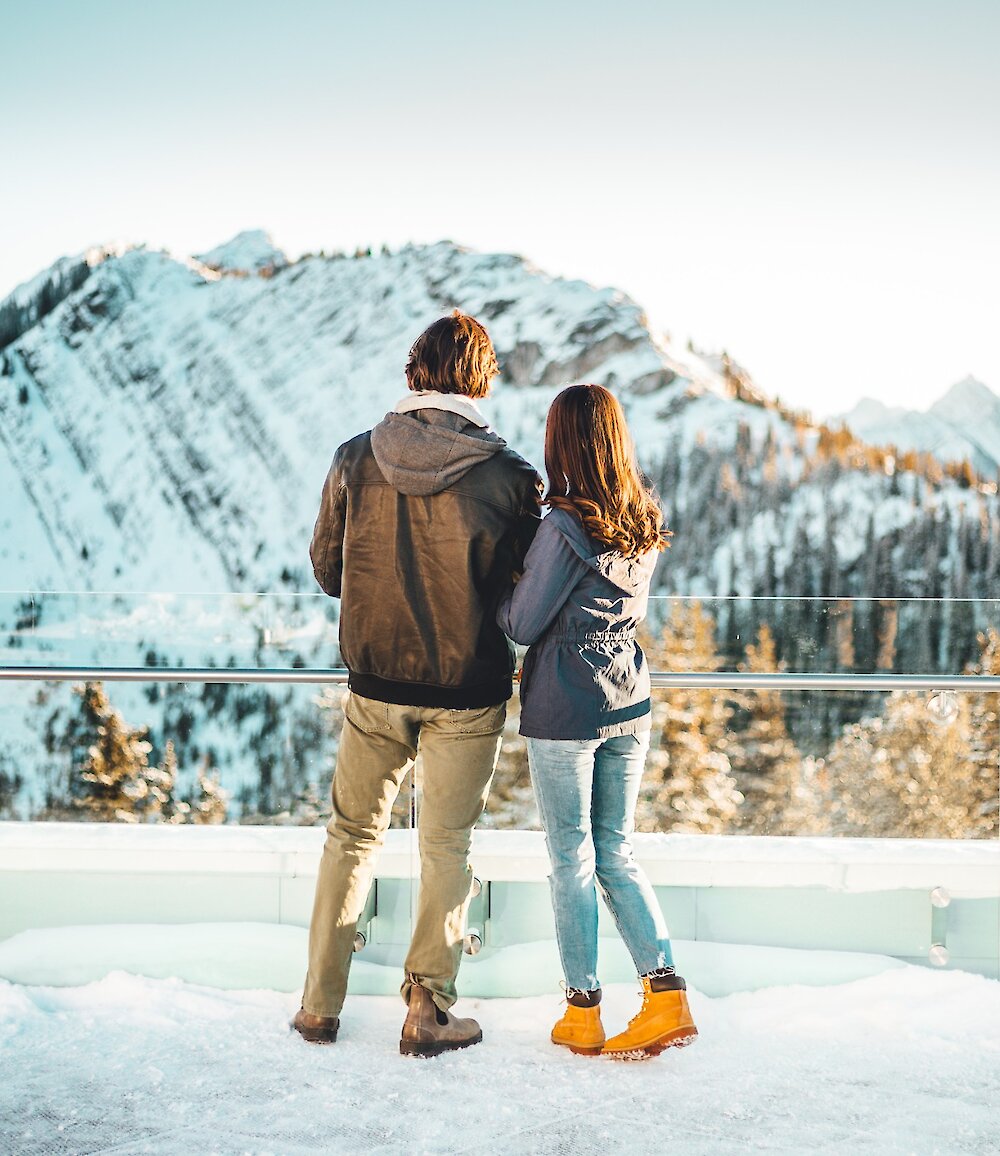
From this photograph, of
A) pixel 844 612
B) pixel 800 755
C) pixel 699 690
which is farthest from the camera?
pixel 844 612

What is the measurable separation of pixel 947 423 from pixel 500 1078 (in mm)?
63244

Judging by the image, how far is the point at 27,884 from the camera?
220cm

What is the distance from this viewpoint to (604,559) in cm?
172

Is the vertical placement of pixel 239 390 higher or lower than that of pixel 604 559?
higher

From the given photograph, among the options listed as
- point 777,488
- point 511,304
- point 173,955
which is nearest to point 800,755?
point 173,955

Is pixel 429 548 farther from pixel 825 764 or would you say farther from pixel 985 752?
pixel 985 752

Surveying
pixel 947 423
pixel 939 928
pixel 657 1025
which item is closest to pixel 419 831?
pixel 657 1025

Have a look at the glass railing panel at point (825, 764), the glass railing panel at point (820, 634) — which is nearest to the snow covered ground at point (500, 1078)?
the glass railing panel at point (825, 764)

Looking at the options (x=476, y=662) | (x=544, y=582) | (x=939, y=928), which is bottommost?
(x=939, y=928)

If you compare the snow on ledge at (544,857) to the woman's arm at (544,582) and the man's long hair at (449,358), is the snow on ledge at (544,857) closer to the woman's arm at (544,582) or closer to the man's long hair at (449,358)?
the woman's arm at (544,582)

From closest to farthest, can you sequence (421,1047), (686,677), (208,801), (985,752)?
(421,1047) → (686,677) → (208,801) → (985,752)

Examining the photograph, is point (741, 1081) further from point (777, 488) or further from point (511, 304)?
point (511, 304)

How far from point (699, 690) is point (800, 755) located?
1.16 feet

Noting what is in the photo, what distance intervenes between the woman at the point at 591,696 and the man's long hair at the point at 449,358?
0.51 ft
